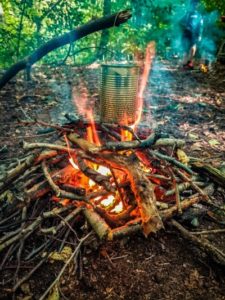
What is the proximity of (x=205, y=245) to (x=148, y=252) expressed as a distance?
50cm

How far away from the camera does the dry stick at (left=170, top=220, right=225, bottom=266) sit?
2713 mm

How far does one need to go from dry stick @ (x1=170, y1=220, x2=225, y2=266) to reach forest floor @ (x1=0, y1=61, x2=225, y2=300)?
0.37ft

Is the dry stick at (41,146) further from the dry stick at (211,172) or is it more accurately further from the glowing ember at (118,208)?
the dry stick at (211,172)

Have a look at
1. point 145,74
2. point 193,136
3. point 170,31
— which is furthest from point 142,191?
point 170,31

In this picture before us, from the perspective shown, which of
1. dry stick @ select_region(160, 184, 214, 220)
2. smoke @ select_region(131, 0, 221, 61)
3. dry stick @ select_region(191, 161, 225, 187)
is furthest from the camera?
smoke @ select_region(131, 0, 221, 61)

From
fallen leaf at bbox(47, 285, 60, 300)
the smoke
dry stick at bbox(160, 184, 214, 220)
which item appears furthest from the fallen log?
the smoke

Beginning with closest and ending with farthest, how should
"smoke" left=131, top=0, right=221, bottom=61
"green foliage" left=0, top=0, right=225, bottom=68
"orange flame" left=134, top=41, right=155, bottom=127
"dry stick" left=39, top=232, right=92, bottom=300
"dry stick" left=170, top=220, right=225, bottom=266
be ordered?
"dry stick" left=39, top=232, right=92, bottom=300 < "dry stick" left=170, top=220, right=225, bottom=266 < "orange flame" left=134, top=41, right=155, bottom=127 < "green foliage" left=0, top=0, right=225, bottom=68 < "smoke" left=131, top=0, right=221, bottom=61

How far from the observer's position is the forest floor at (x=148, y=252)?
2.58 m

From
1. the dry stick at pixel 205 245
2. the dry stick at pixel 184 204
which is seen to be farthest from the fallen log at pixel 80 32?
the dry stick at pixel 205 245

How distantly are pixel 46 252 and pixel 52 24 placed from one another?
27.4 ft

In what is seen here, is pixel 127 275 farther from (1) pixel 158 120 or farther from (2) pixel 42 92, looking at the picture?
(2) pixel 42 92

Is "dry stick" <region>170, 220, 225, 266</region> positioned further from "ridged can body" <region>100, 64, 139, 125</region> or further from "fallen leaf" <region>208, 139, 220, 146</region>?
"fallen leaf" <region>208, 139, 220, 146</region>

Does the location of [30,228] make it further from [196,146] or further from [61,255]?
[196,146]

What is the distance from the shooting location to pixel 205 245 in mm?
2789
